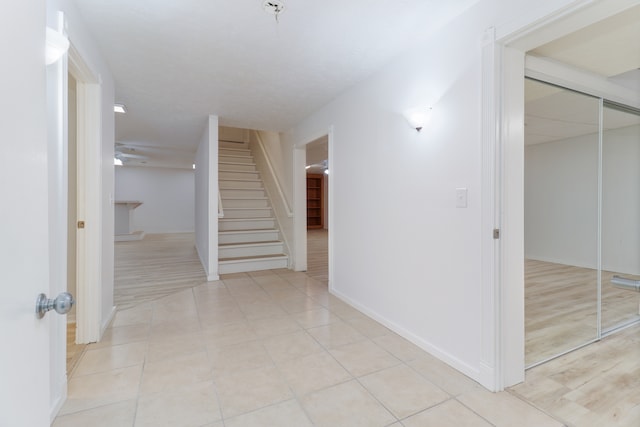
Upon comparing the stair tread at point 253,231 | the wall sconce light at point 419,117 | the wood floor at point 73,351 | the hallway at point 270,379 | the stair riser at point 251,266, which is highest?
the wall sconce light at point 419,117

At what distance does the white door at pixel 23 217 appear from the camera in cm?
59

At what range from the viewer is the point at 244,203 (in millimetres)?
5977

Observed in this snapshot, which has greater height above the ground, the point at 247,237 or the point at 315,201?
the point at 315,201

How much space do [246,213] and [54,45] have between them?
4.52m

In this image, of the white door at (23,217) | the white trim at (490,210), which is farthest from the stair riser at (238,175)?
the white door at (23,217)

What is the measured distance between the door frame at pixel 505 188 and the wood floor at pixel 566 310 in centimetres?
51

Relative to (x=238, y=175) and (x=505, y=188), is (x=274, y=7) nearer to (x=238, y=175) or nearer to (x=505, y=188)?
(x=505, y=188)

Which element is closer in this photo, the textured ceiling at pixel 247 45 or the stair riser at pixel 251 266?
the textured ceiling at pixel 247 45

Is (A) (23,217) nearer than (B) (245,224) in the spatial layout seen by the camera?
Yes

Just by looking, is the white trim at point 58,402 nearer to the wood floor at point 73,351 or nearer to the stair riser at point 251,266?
the wood floor at point 73,351

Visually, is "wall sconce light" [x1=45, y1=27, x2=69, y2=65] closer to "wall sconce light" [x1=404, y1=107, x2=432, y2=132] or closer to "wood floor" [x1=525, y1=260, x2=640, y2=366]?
"wall sconce light" [x1=404, y1=107, x2=432, y2=132]

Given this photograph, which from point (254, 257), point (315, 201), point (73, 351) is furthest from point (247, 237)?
point (315, 201)

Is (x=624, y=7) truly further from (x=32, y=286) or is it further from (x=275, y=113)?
(x=275, y=113)

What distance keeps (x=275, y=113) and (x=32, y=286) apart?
3.74 metres
